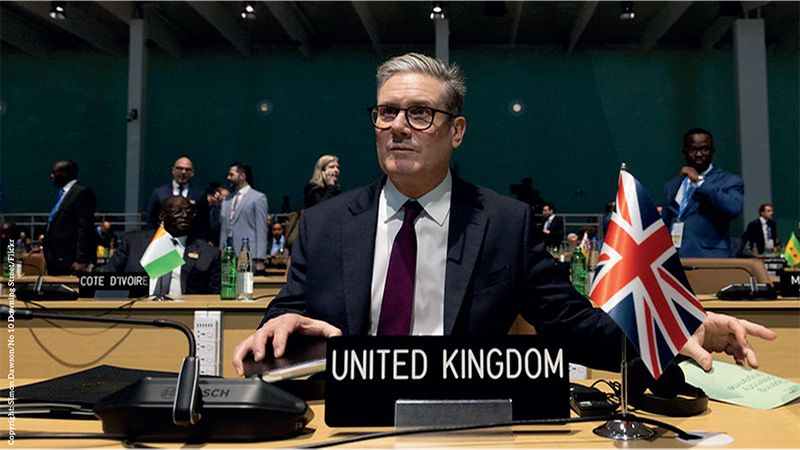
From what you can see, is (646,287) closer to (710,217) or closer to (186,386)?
(186,386)

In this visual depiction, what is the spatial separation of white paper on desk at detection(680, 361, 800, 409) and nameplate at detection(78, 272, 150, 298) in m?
2.15

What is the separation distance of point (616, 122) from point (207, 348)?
1029cm

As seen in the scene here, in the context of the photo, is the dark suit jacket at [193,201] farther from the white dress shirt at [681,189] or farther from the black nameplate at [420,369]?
the black nameplate at [420,369]

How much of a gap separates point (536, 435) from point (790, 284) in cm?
220

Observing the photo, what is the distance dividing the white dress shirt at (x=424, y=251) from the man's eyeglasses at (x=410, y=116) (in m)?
0.17

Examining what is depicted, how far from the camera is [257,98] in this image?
11586 millimetres

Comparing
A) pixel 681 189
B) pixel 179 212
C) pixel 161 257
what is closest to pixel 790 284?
pixel 681 189

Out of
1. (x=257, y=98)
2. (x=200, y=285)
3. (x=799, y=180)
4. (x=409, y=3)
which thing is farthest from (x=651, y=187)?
(x=200, y=285)

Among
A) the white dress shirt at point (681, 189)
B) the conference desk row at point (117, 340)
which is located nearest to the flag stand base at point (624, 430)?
the conference desk row at point (117, 340)

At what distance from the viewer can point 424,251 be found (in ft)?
4.49

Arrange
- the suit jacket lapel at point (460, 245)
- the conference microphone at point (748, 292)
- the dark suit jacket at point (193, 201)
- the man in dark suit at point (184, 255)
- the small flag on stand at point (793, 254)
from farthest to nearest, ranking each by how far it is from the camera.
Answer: the dark suit jacket at point (193, 201), the small flag on stand at point (793, 254), the man in dark suit at point (184, 255), the conference microphone at point (748, 292), the suit jacket lapel at point (460, 245)

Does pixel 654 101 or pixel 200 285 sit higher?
pixel 654 101

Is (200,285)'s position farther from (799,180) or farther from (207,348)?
(799,180)

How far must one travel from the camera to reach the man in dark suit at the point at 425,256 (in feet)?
4.36
